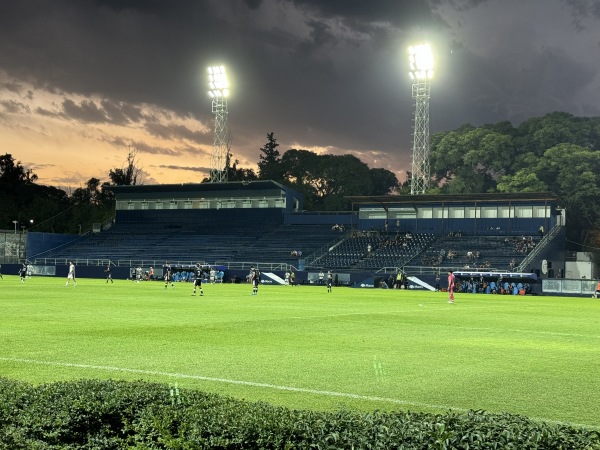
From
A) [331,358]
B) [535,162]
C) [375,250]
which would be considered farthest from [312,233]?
[331,358]

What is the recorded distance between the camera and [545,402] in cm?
1077

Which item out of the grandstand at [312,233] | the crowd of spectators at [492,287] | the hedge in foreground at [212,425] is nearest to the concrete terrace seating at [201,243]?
the grandstand at [312,233]

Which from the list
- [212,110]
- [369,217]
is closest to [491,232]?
[369,217]

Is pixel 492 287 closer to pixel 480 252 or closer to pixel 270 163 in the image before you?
pixel 480 252

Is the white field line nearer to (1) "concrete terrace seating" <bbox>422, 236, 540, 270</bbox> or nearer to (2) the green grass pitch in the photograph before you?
(2) the green grass pitch

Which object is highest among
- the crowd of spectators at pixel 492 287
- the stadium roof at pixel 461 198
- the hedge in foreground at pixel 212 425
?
the stadium roof at pixel 461 198

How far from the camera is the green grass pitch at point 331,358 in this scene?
11016 mm

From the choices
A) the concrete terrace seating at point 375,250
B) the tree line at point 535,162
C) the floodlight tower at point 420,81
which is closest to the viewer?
the concrete terrace seating at point 375,250

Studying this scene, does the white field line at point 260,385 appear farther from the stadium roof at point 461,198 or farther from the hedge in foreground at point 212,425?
the stadium roof at point 461,198

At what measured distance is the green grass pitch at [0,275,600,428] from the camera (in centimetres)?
1102

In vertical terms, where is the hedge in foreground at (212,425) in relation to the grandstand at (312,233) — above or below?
below

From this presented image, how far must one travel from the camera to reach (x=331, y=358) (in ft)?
50.8

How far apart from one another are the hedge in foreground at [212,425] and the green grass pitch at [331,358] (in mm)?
3276

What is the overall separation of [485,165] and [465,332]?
3577 inches
